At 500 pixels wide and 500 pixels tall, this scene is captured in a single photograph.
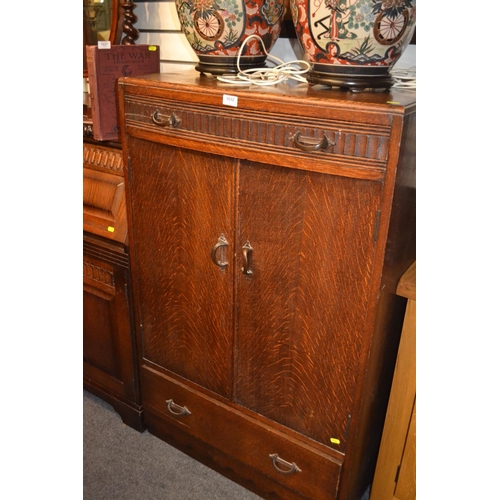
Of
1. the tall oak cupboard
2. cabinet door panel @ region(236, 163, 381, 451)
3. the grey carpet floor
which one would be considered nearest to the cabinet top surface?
the tall oak cupboard

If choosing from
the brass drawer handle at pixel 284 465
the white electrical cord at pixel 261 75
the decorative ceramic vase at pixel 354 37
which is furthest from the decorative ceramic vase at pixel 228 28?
the brass drawer handle at pixel 284 465

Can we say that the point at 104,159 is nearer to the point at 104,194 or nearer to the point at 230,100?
the point at 104,194

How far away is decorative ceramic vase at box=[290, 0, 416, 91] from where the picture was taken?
987 millimetres

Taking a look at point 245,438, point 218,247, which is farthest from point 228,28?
point 245,438

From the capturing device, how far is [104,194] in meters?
1.55

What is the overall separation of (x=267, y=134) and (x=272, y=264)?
335mm

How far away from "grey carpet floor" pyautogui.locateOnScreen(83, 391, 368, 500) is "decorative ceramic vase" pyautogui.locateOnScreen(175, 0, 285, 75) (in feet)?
Answer: 4.42

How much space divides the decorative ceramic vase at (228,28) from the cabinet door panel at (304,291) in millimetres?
373

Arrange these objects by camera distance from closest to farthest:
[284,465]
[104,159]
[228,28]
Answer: [228,28] < [284,465] < [104,159]

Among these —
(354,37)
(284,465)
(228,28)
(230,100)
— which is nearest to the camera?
(354,37)

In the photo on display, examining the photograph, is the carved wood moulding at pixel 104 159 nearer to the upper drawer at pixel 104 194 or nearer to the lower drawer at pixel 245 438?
the upper drawer at pixel 104 194

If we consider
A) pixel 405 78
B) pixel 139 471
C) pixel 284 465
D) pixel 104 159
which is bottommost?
pixel 139 471

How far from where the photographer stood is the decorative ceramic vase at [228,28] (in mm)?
1219

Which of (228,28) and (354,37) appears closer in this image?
(354,37)
